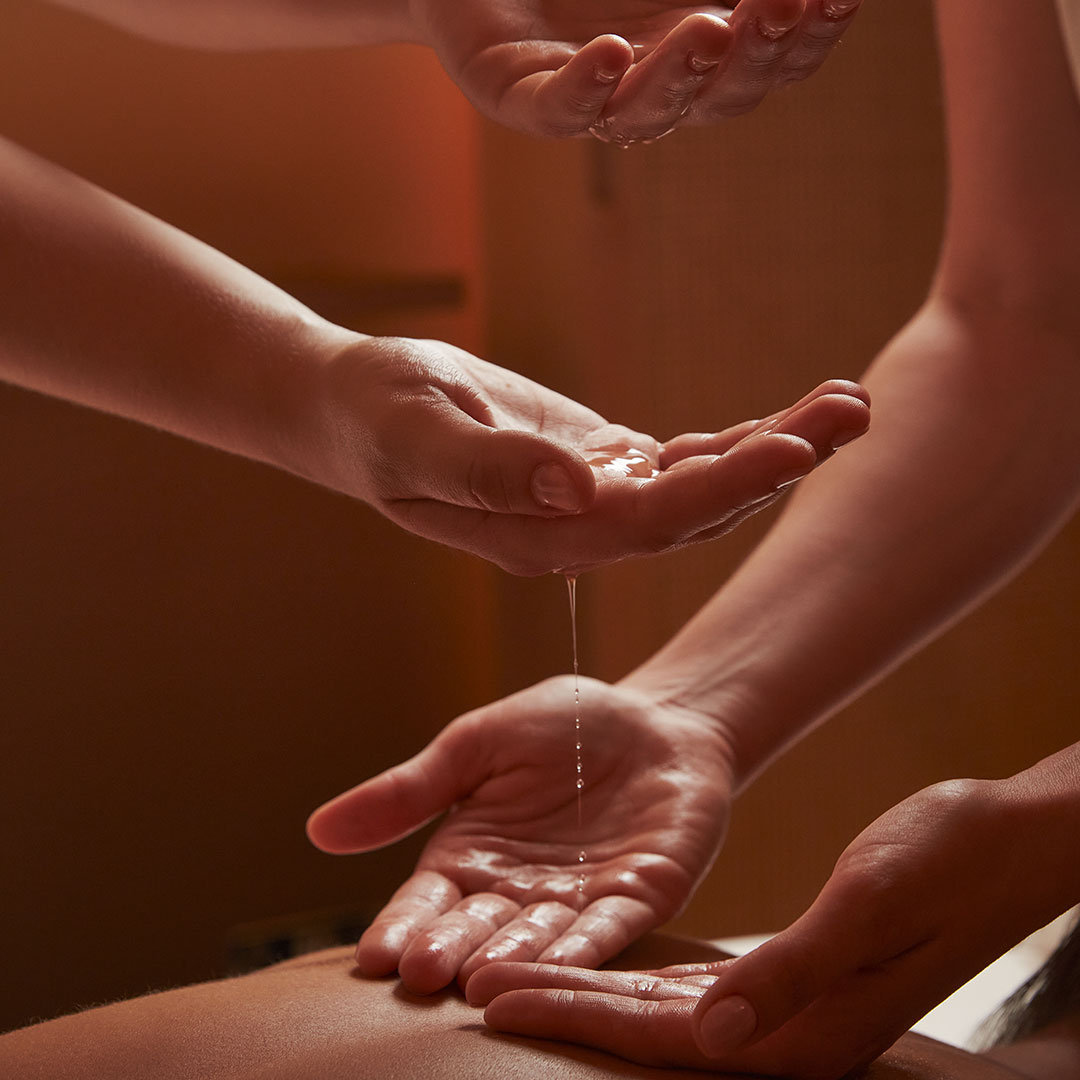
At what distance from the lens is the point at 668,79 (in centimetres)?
67

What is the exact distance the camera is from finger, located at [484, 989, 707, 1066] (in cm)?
67

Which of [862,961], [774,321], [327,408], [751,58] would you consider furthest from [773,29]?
[774,321]

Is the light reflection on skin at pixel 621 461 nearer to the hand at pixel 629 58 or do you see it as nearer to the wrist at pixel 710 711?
the hand at pixel 629 58

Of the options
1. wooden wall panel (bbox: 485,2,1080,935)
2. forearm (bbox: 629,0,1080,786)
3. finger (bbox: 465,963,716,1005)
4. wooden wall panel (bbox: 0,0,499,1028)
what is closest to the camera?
finger (bbox: 465,963,716,1005)

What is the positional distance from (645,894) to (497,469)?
385mm

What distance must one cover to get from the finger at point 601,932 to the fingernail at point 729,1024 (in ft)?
0.82

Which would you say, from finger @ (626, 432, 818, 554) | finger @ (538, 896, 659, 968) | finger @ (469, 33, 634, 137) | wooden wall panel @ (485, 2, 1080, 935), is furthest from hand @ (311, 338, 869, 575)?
wooden wall panel @ (485, 2, 1080, 935)

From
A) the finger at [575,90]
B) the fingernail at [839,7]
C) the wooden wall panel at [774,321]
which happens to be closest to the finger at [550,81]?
the finger at [575,90]

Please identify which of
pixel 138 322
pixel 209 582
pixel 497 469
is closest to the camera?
pixel 497 469

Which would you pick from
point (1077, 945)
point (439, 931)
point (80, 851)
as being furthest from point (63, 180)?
point (80, 851)

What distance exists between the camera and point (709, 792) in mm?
1027

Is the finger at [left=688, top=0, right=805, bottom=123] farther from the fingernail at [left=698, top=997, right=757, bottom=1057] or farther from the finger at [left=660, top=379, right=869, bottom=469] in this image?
the fingernail at [left=698, top=997, right=757, bottom=1057]

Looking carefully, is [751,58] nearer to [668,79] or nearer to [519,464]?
[668,79]

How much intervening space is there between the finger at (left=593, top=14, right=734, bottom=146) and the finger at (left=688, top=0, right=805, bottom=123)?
0.01 metres
